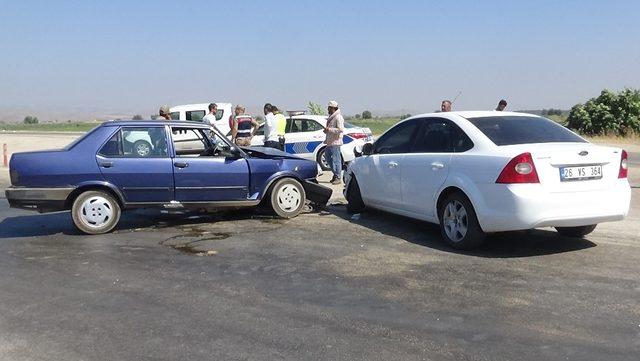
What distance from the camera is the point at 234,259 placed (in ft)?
22.7

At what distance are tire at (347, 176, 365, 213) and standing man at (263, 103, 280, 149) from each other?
5241 millimetres

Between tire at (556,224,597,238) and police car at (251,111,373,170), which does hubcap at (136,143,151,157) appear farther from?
police car at (251,111,373,170)

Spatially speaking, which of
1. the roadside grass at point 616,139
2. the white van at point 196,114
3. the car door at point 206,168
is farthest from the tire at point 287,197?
the roadside grass at point 616,139

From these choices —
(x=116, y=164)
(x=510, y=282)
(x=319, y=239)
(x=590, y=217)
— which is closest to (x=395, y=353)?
(x=510, y=282)

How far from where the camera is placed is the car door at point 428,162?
7277mm

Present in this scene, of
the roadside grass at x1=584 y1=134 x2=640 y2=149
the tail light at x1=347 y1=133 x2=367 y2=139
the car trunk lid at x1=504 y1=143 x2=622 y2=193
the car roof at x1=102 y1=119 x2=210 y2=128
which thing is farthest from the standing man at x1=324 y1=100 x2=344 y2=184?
the roadside grass at x1=584 y1=134 x2=640 y2=149

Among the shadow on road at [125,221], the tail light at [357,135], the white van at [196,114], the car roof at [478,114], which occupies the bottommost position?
the shadow on road at [125,221]

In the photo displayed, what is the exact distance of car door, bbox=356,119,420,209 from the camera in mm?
8266

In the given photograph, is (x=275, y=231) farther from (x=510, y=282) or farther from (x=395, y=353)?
(x=395, y=353)

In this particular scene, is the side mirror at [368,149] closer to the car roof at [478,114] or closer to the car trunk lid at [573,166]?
the car roof at [478,114]

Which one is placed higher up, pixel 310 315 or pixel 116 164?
pixel 116 164

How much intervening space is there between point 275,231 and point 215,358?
4.49 metres

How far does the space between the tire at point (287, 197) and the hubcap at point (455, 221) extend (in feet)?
9.49

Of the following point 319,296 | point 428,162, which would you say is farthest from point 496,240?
point 319,296
